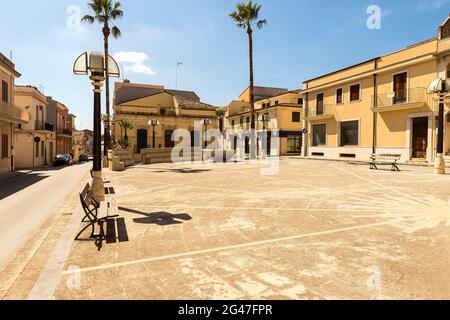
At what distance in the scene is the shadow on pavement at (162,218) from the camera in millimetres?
5953

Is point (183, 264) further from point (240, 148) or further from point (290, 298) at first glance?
point (240, 148)

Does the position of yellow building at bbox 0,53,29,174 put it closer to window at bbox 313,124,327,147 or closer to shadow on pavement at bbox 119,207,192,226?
shadow on pavement at bbox 119,207,192,226

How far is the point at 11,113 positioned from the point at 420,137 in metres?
29.5

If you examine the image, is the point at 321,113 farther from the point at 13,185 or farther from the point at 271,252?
the point at 271,252

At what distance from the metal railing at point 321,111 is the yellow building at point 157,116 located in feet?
42.7

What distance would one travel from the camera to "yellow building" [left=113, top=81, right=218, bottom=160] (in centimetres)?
3603

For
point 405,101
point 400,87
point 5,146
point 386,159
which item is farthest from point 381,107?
point 5,146

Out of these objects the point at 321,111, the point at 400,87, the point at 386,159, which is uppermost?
the point at 400,87

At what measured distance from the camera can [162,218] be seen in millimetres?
6273

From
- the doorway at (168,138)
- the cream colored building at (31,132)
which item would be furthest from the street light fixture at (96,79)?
the doorway at (168,138)

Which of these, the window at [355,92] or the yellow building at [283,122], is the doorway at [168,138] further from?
the window at [355,92]

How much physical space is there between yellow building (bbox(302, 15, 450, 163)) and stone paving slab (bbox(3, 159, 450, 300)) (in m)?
16.0
